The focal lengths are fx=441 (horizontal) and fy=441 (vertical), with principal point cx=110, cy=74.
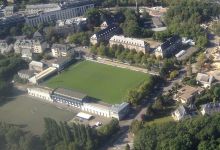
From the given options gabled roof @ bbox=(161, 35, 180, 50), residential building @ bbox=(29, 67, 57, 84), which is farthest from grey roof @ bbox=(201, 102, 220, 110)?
residential building @ bbox=(29, 67, 57, 84)

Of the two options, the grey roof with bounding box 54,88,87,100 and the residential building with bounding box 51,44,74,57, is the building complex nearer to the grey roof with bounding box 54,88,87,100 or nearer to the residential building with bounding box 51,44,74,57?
the grey roof with bounding box 54,88,87,100

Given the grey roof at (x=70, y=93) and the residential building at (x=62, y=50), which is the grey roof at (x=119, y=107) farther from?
the residential building at (x=62, y=50)

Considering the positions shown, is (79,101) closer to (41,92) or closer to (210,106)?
(41,92)

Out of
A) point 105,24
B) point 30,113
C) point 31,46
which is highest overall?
point 105,24

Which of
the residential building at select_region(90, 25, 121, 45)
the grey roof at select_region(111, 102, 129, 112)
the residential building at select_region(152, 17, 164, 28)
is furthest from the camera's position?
the residential building at select_region(152, 17, 164, 28)

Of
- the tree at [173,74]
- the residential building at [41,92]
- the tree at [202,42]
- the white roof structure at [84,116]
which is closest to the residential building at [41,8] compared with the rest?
the residential building at [41,92]

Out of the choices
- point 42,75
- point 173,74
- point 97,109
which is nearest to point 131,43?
point 173,74
